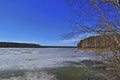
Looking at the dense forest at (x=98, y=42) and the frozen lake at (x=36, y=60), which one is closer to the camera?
the dense forest at (x=98, y=42)

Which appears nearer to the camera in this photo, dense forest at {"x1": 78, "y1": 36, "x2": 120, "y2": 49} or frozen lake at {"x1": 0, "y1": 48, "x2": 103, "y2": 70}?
dense forest at {"x1": 78, "y1": 36, "x2": 120, "y2": 49}

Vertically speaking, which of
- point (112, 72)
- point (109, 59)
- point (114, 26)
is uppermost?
point (114, 26)

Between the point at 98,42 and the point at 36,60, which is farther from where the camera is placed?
the point at 36,60

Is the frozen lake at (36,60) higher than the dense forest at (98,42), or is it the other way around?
the dense forest at (98,42)

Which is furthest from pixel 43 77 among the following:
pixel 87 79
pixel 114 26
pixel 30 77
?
pixel 114 26

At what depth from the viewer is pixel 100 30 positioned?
4.17 metres

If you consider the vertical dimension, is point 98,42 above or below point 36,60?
above

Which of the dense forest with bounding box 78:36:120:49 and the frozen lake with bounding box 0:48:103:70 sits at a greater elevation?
the dense forest with bounding box 78:36:120:49

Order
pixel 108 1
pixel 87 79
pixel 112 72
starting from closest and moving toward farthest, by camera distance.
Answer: pixel 108 1, pixel 112 72, pixel 87 79

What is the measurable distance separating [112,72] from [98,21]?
1.25 meters

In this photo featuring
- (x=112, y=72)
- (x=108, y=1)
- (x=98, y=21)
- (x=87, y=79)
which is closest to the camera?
(x=108, y=1)

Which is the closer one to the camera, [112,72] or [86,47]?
[86,47]

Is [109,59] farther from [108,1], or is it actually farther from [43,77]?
[43,77]

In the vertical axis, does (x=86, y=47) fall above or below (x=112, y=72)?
above
